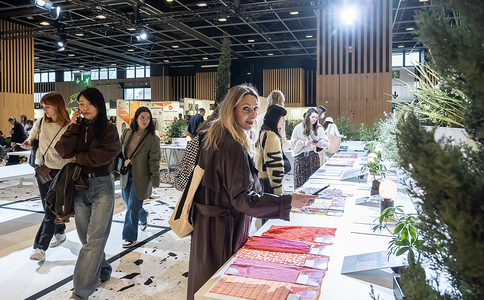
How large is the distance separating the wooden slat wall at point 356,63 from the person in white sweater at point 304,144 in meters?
5.96

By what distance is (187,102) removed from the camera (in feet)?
43.2

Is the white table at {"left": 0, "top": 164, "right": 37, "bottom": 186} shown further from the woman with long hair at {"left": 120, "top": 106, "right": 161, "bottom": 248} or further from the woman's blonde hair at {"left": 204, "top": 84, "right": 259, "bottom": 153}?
the woman's blonde hair at {"left": 204, "top": 84, "right": 259, "bottom": 153}

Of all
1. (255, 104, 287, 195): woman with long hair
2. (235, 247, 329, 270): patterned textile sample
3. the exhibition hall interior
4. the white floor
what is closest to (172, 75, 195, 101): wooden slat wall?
the exhibition hall interior

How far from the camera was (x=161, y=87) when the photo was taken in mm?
21828

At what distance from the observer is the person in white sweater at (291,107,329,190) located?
4860 mm

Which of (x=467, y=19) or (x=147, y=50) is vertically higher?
(x=147, y=50)

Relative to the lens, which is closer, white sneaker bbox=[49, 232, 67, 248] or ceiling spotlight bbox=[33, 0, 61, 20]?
white sneaker bbox=[49, 232, 67, 248]

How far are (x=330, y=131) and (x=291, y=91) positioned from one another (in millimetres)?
12003

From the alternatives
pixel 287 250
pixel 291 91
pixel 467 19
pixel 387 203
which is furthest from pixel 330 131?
pixel 291 91

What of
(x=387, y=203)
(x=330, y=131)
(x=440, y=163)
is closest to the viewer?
(x=440, y=163)

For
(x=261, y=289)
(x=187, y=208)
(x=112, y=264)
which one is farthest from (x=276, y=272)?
(x=112, y=264)

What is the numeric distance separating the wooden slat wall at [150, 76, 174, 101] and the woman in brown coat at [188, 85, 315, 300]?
67.9ft

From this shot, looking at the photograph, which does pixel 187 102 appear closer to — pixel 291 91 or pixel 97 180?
pixel 291 91

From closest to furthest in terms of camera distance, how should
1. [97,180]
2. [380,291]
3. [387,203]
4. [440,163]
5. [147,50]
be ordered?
[440,163] → [380,291] → [387,203] → [97,180] → [147,50]
